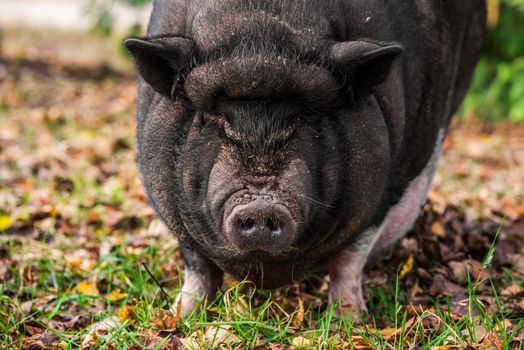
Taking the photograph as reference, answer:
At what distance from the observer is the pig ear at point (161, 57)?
3.27 metres

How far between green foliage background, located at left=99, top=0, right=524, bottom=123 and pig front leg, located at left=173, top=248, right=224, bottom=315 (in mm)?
5860

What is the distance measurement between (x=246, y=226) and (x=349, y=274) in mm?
1259

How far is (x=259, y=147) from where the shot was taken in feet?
10.3

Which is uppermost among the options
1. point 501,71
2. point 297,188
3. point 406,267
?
point 297,188

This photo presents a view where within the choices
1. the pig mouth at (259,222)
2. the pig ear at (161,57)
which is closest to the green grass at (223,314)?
the pig mouth at (259,222)

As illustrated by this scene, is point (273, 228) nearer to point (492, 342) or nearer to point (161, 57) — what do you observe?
point (161, 57)

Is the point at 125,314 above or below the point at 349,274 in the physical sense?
above

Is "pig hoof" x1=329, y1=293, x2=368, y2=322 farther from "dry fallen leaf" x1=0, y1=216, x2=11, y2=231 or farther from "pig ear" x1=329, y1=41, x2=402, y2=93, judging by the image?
"dry fallen leaf" x1=0, y1=216, x2=11, y2=231

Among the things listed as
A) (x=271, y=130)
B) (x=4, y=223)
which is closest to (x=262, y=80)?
(x=271, y=130)

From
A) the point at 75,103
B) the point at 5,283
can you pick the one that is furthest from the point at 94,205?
the point at 75,103

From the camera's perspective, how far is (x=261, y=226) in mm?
3061

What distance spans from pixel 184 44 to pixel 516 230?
3.25 metres

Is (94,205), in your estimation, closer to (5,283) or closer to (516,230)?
(5,283)

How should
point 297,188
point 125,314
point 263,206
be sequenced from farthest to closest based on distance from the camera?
point 125,314, point 297,188, point 263,206
